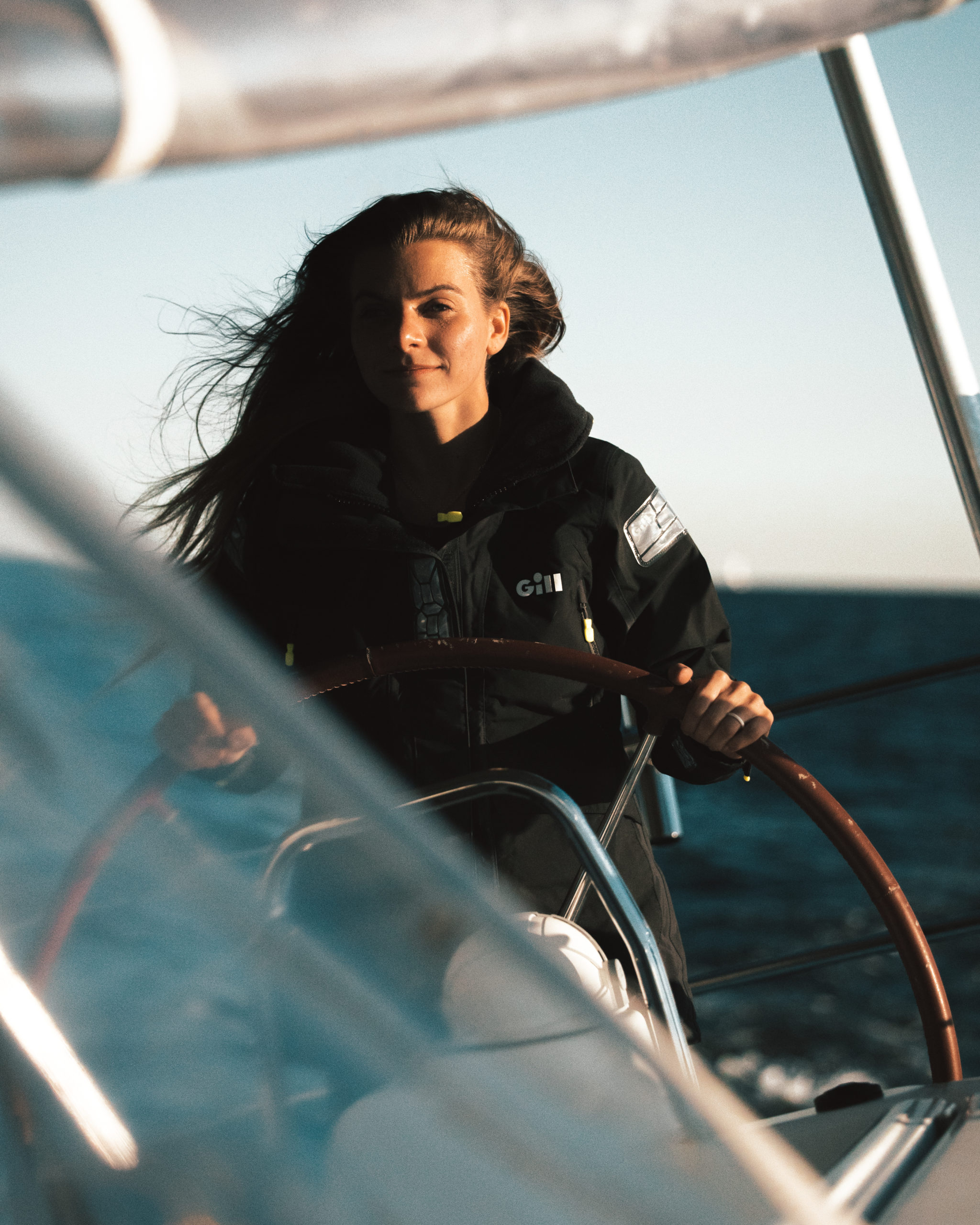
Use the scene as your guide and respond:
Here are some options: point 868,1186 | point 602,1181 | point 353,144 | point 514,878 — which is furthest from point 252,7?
point 514,878

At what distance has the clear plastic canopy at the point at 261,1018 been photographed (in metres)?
0.34

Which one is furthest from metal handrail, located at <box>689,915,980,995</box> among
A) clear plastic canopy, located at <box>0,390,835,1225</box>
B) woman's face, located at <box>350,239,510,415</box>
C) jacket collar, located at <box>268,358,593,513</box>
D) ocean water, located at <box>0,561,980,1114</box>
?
clear plastic canopy, located at <box>0,390,835,1225</box>

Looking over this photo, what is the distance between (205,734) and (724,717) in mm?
714

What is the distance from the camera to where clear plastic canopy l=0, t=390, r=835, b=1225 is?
344 mm

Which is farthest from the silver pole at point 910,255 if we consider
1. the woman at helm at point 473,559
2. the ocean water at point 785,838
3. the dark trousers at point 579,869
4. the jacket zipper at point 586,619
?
the ocean water at point 785,838

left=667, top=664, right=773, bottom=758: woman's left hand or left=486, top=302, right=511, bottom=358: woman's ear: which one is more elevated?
left=486, top=302, right=511, bottom=358: woman's ear

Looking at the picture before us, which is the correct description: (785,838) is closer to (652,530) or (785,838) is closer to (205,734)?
(652,530)

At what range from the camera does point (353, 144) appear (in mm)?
428

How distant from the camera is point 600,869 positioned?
3.26 ft

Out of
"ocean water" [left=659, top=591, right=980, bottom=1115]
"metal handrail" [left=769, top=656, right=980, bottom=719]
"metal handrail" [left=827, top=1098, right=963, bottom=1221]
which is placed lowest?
"ocean water" [left=659, top=591, right=980, bottom=1115]

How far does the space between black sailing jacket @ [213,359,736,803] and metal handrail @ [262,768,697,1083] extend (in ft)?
0.56

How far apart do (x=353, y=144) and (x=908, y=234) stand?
94 cm

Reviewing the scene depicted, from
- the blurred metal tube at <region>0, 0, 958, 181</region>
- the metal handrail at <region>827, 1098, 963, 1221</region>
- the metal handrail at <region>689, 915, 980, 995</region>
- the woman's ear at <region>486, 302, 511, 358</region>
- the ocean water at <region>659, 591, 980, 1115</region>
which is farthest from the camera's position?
the ocean water at <region>659, 591, 980, 1115</region>

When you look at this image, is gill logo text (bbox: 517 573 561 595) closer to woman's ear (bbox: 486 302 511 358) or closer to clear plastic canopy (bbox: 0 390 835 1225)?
woman's ear (bbox: 486 302 511 358)
